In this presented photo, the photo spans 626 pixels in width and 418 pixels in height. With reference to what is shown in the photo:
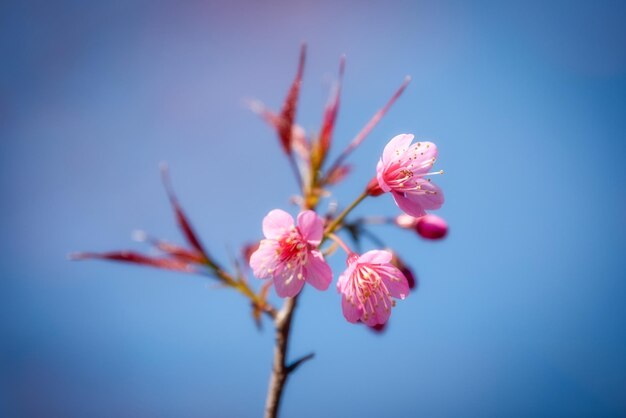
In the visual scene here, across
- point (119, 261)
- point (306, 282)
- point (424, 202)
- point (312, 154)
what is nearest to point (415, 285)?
point (424, 202)

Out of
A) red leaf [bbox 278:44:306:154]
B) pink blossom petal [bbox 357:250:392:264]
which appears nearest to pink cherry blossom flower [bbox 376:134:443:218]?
pink blossom petal [bbox 357:250:392:264]

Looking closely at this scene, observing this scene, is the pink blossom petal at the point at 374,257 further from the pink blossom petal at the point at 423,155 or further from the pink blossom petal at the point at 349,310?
the pink blossom petal at the point at 423,155

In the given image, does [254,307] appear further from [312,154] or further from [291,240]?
[312,154]

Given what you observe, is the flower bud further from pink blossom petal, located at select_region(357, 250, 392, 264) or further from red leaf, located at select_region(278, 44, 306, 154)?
red leaf, located at select_region(278, 44, 306, 154)

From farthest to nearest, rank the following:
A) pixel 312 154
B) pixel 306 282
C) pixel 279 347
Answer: pixel 312 154, pixel 279 347, pixel 306 282

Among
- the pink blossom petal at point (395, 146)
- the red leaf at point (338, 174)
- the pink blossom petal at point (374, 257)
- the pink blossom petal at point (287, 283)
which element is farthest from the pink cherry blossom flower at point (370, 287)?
the red leaf at point (338, 174)

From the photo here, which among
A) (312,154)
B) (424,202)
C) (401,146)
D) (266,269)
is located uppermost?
(312,154)

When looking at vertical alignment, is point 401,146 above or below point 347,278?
above
